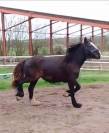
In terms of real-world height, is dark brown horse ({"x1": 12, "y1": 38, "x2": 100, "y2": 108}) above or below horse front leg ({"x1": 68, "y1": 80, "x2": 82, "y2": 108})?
above

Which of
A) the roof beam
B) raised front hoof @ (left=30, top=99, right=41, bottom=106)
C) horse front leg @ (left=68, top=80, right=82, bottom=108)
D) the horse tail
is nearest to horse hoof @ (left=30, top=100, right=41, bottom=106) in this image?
raised front hoof @ (left=30, top=99, right=41, bottom=106)

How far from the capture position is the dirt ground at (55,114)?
5.88 m

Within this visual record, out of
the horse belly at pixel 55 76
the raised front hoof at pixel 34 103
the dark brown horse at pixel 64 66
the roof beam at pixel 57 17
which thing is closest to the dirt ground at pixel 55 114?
the raised front hoof at pixel 34 103

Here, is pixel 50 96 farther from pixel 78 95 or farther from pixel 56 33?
pixel 56 33

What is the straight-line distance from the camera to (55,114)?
717 centimetres

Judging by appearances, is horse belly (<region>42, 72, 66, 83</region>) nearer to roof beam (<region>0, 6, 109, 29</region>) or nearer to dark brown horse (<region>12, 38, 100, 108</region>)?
dark brown horse (<region>12, 38, 100, 108</region>)

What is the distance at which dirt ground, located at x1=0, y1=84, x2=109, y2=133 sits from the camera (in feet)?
19.3

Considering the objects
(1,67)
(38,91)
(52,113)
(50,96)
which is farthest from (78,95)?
(1,67)

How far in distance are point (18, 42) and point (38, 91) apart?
1761 centimetres

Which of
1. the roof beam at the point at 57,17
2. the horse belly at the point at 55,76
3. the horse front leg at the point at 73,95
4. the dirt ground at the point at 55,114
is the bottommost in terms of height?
the dirt ground at the point at 55,114

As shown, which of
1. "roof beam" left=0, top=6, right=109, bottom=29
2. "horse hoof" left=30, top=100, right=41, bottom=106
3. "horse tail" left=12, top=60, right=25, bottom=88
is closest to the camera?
"horse hoof" left=30, top=100, right=41, bottom=106

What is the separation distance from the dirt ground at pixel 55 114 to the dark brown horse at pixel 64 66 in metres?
0.47

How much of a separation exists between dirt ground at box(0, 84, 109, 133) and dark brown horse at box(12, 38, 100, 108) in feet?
1.53

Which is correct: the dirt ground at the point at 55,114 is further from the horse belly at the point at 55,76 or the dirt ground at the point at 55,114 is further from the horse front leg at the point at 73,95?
the horse belly at the point at 55,76
